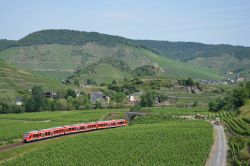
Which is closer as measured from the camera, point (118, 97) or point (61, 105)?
point (61, 105)

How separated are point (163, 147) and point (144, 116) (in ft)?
165

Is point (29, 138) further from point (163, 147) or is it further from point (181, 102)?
point (181, 102)

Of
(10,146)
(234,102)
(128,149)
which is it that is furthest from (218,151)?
(234,102)

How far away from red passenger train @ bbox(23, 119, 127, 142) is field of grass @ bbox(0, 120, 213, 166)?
13.9ft

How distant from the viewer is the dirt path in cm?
6728

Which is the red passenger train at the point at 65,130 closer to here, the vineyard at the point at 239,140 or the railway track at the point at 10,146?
the railway track at the point at 10,146

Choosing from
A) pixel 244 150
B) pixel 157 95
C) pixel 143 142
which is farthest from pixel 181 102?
pixel 244 150

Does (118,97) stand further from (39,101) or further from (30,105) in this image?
(30,105)

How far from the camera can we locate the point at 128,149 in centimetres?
7794

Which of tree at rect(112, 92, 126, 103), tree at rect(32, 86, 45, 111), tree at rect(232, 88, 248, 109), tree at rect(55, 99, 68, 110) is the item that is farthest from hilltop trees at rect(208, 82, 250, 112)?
tree at rect(32, 86, 45, 111)

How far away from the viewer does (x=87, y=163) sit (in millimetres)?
69312

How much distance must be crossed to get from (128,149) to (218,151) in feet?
49.0

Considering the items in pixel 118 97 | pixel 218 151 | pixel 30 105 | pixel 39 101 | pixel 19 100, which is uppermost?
pixel 118 97

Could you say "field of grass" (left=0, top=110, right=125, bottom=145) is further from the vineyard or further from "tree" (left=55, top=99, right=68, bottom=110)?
the vineyard
